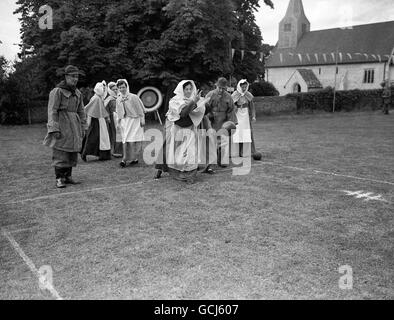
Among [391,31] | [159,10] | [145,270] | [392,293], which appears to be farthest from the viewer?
[391,31]

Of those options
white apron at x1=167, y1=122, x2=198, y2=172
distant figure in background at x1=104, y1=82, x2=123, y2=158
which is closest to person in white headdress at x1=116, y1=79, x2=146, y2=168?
distant figure in background at x1=104, y1=82, x2=123, y2=158

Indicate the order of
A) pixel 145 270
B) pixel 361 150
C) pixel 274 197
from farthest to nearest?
1. pixel 361 150
2. pixel 274 197
3. pixel 145 270

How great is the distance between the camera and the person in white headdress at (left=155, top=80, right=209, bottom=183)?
7805 mm

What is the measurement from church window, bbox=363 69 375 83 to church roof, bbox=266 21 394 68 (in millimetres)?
1434

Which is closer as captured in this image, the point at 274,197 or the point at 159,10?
the point at 274,197

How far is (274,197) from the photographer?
668 cm

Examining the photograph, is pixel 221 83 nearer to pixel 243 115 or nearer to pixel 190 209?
pixel 243 115

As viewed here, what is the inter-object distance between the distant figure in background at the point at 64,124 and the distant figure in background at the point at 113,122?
3.52 m

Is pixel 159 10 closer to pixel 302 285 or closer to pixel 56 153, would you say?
pixel 56 153

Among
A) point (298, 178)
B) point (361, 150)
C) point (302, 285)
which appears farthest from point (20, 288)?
point (361, 150)

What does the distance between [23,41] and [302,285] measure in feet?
84.5

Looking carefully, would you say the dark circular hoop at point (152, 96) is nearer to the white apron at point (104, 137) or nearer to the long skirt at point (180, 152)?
the white apron at point (104, 137)

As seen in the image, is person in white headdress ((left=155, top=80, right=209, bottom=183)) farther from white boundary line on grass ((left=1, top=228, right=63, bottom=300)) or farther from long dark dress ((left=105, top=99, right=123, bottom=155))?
long dark dress ((left=105, top=99, right=123, bottom=155))

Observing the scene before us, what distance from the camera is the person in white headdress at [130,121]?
10070mm
